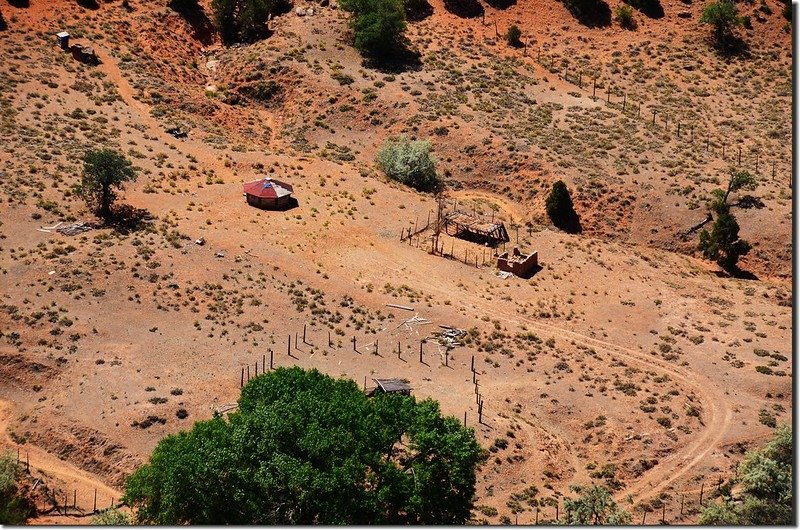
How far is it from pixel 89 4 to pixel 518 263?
46924 mm

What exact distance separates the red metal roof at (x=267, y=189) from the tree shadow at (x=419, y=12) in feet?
106

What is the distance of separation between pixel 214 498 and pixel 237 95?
56587mm

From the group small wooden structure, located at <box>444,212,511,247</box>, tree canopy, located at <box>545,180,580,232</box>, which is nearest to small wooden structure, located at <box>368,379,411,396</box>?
small wooden structure, located at <box>444,212,511,247</box>

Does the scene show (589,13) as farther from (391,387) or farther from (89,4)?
(391,387)

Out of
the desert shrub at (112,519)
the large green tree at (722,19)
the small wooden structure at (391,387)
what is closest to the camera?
the desert shrub at (112,519)

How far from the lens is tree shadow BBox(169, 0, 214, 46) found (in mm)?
100438

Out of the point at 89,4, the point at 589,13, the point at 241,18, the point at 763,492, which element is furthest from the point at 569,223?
the point at 89,4

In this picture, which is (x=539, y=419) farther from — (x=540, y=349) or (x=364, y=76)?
(x=364, y=76)

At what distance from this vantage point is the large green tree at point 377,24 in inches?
3787

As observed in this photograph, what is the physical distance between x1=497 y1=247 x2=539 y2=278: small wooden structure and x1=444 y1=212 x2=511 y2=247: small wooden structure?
2.39m

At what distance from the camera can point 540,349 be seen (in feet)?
207

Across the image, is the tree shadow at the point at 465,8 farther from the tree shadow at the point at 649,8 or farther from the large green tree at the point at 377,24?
the tree shadow at the point at 649,8

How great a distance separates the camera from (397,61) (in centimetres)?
9775

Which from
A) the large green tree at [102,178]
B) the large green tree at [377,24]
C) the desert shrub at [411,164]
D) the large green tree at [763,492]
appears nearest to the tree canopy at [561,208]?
the desert shrub at [411,164]
